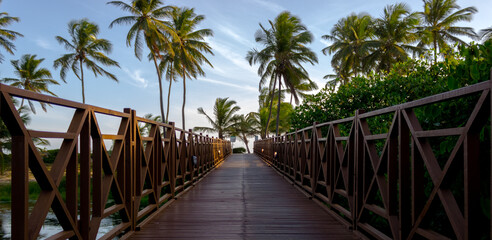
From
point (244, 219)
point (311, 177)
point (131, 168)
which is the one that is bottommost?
point (244, 219)

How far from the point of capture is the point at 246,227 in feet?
12.7

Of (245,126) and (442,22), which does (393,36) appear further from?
(245,126)

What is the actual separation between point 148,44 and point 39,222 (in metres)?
21.4

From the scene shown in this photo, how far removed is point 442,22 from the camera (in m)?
26.7


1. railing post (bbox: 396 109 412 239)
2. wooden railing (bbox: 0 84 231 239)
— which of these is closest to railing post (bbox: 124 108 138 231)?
wooden railing (bbox: 0 84 231 239)

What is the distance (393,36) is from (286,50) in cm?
827

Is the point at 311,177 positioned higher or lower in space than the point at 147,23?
lower

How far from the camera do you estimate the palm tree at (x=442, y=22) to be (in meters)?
26.4

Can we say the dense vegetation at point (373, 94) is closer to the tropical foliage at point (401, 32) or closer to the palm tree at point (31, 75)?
the tropical foliage at point (401, 32)

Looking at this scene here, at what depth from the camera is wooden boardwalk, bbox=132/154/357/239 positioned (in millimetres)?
3574

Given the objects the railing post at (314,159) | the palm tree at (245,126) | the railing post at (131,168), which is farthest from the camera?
the palm tree at (245,126)

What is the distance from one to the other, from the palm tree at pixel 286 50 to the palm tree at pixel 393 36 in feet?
17.2

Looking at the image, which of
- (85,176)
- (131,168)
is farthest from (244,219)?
(85,176)

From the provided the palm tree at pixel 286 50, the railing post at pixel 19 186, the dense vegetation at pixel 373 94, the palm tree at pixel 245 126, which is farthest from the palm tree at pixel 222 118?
the railing post at pixel 19 186
